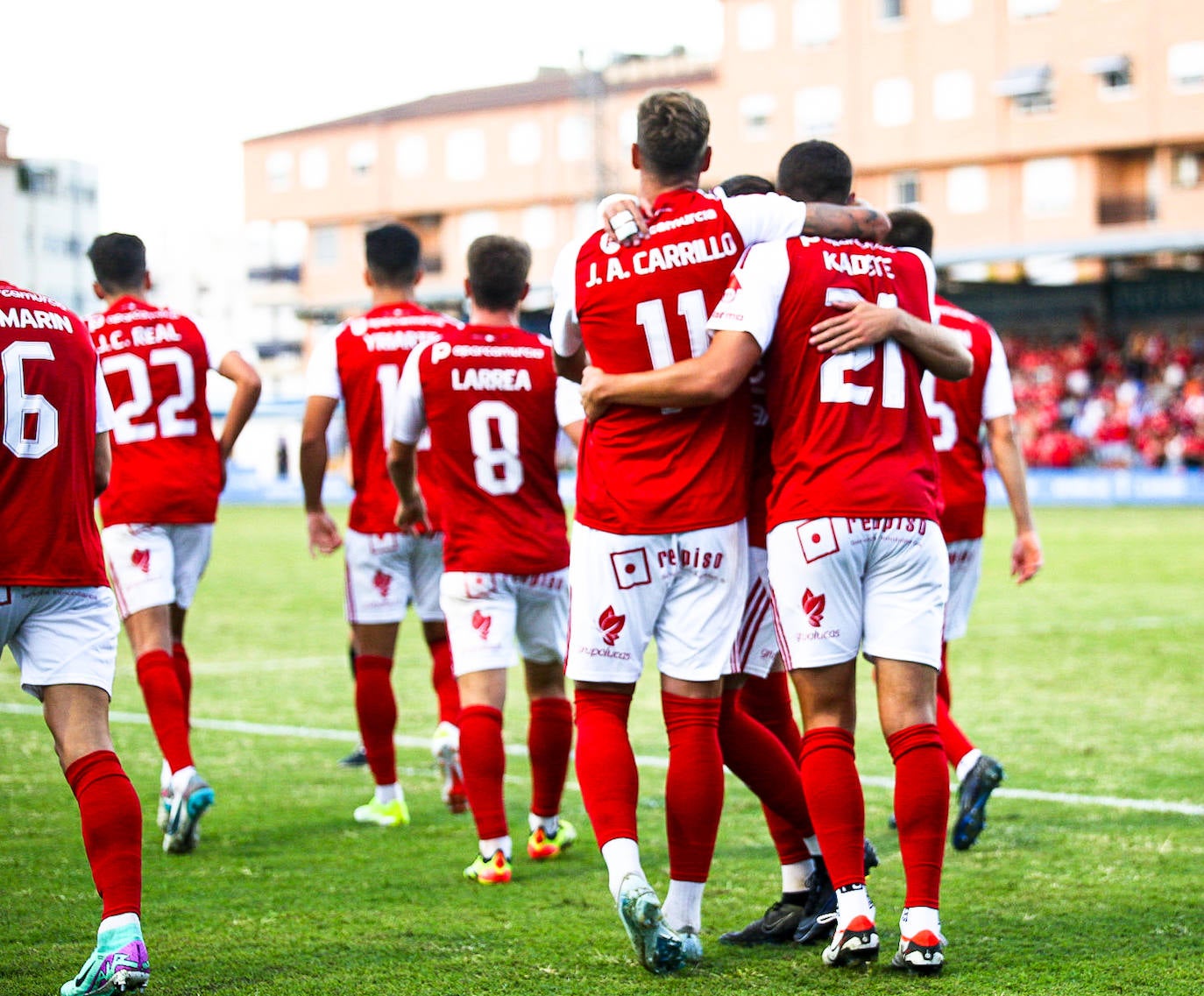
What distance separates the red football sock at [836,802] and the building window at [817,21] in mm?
51957

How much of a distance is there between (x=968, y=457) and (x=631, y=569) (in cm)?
242

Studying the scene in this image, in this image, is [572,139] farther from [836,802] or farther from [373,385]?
[836,802]

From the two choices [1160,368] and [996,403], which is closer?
[996,403]

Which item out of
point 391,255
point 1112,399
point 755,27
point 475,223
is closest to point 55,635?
point 391,255

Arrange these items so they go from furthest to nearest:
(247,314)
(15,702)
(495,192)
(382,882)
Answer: (247,314) < (495,192) < (15,702) < (382,882)

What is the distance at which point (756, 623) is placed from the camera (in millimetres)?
4711

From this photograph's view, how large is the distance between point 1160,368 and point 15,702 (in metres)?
34.4

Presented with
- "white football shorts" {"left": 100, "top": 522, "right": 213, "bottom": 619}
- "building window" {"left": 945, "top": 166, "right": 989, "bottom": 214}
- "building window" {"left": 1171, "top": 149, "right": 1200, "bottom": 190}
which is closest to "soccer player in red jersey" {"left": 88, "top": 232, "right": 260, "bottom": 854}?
"white football shorts" {"left": 100, "top": 522, "right": 213, "bottom": 619}

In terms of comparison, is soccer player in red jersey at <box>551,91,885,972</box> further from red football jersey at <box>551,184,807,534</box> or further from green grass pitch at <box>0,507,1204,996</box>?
green grass pitch at <box>0,507,1204,996</box>

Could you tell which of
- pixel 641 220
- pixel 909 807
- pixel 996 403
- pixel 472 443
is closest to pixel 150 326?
pixel 472 443

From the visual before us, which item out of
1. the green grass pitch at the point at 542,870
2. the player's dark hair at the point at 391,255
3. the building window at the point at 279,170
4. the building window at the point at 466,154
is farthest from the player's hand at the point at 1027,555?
the building window at the point at 279,170

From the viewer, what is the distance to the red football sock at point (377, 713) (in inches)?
254

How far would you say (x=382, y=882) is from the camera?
540 cm

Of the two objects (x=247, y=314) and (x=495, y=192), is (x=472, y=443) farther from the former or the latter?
(x=247, y=314)
